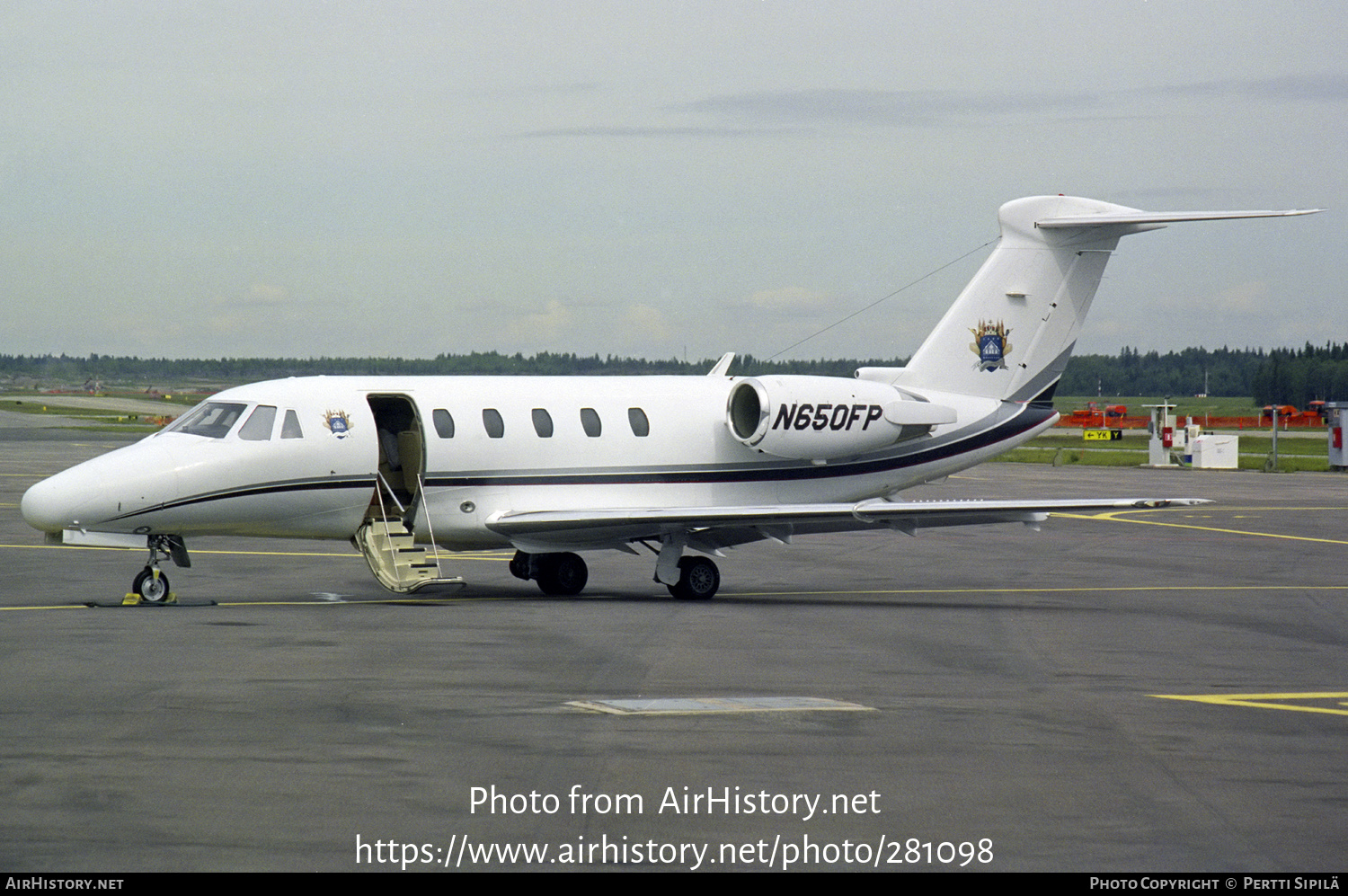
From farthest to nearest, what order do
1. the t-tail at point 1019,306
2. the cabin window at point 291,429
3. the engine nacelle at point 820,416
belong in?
the t-tail at point 1019,306, the engine nacelle at point 820,416, the cabin window at point 291,429

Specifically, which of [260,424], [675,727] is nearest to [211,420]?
[260,424]

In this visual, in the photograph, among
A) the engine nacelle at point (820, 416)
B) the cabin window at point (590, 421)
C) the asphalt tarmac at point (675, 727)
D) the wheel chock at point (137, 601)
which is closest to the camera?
the asphalt tarmac at point (675, 727)

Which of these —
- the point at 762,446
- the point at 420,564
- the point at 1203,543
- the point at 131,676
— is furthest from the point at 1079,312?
the point at 131,676

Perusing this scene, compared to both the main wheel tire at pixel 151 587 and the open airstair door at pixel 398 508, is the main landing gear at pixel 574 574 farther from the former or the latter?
the main wheel tire at pixel 151 587

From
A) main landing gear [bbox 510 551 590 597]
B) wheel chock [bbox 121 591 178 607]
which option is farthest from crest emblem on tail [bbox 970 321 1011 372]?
wheel chock [bbox 121 591 178 607]

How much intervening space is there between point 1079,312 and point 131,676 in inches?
653

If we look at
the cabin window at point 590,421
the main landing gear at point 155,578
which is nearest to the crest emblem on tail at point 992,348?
the cabin window at point 590,421

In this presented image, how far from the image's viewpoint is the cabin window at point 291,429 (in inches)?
821

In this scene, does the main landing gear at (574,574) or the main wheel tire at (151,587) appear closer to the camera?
the main wheel tire at (151,587)

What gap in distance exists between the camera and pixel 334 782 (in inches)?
395

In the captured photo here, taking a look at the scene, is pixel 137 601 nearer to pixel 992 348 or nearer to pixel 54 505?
pixel 54 505

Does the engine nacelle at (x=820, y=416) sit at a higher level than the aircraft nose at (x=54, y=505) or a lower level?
higher

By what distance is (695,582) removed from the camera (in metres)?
22.1
